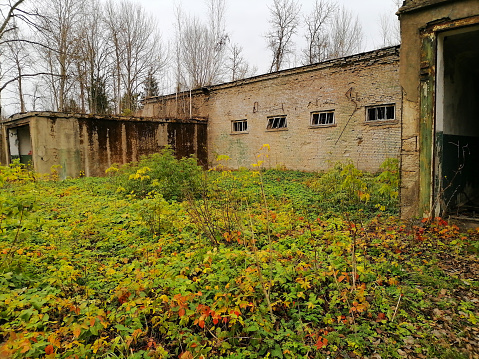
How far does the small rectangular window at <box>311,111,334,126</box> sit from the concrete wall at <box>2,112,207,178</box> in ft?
17.6

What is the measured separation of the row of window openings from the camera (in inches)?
439

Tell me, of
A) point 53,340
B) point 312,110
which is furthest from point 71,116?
point 53,340

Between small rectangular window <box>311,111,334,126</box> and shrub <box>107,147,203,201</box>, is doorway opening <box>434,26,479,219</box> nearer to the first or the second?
shrub <box>107,147,203,201</box>

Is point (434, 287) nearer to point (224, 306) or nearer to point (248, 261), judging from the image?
point (248, 261)

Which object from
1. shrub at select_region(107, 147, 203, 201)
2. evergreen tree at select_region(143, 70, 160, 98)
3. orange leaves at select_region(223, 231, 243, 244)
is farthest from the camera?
evergreen tree at select_region(143, 70, 160, 98)

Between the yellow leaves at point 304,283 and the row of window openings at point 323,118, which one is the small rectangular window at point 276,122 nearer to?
the row of window openings at point 323,118

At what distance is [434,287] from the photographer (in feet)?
10.8

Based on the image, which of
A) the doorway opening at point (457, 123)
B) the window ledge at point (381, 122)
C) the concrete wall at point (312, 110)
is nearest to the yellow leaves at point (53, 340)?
the doorway opening at point (457, 123)

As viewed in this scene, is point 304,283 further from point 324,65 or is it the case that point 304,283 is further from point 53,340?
point 324,65

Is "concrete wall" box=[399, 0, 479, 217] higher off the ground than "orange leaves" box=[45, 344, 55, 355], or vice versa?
"concrete wall" box=[399, 0, 479, 217]

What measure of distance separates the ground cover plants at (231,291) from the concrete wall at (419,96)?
0.66m

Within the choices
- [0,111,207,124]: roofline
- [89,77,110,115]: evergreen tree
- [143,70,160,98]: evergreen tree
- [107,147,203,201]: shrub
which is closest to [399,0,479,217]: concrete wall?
[107,147,203,201]: shrub

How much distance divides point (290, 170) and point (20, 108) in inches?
1081

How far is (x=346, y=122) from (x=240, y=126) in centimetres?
618
